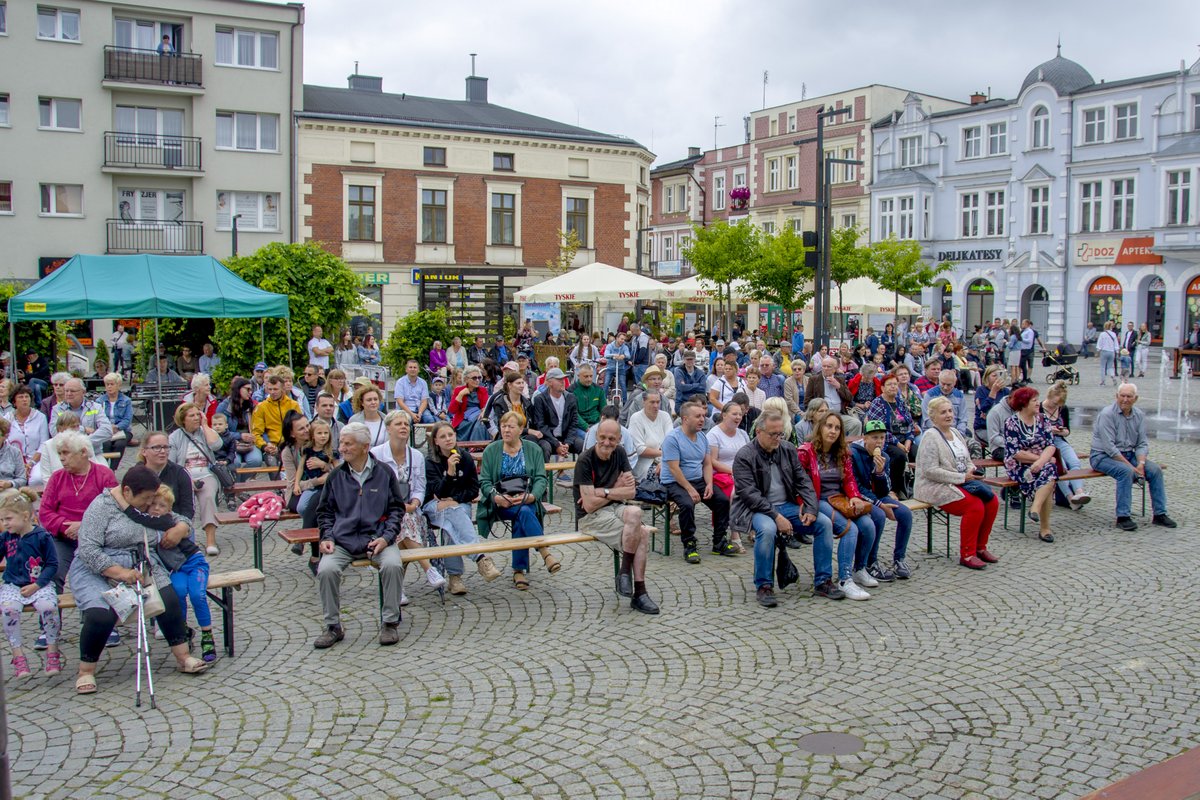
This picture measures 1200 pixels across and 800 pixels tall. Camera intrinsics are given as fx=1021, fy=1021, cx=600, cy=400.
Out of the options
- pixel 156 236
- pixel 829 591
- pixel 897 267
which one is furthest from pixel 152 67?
pixel 829 591

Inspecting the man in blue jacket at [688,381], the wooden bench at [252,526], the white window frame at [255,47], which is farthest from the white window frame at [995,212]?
the wooden bench at [252,526]

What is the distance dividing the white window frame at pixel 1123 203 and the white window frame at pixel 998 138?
5828mm

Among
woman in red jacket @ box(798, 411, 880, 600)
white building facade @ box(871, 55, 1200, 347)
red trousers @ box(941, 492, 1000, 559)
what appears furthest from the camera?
white building facade @ box(871, 55, 1200, 347)

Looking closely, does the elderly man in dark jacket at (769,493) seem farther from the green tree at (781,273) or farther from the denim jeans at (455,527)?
the green tree at (781,273)

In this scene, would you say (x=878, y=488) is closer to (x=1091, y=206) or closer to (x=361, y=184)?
(x=361, y=184)

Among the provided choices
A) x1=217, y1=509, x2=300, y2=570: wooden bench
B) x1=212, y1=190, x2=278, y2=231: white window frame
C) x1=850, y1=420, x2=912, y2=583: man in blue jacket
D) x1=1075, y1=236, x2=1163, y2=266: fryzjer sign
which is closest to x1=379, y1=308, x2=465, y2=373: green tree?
x1=217, y1=509, x2=300, y2=570: wooden bench

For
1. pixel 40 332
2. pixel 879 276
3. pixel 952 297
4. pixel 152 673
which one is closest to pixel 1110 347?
pixel 879 276

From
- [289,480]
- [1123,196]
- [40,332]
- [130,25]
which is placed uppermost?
[130,25]

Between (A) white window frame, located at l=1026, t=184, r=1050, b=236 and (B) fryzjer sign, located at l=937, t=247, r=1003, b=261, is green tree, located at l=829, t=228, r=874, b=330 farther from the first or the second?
(B) fryzjer sign, located at l=937, t=247, r=1003, b=261

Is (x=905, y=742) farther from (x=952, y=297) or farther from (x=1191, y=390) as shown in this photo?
(x=952, y=297)

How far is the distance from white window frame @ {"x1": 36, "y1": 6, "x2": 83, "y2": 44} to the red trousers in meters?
36.2

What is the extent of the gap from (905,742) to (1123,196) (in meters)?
45.1

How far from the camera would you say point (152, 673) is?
6.44m

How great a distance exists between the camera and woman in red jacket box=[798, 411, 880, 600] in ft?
26.9
